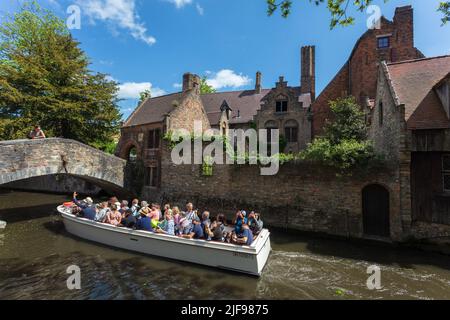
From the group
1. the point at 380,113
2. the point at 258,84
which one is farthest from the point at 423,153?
the point at 258,84

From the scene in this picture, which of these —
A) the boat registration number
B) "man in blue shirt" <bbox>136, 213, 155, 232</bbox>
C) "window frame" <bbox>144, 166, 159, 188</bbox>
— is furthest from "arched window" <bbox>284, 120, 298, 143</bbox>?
the boat registration number

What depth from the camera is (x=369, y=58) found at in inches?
685

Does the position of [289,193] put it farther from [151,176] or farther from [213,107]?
[213,107]

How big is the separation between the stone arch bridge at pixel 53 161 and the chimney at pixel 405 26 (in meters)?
19.8

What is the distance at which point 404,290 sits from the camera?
19.5 ft

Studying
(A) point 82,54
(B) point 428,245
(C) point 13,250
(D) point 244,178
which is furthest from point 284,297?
(A) point 82,54

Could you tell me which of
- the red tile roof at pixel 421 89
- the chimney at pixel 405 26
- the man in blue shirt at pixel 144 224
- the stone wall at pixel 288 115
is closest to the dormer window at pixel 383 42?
the chimney at pixel 405 26

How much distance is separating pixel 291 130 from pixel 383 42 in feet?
28.0

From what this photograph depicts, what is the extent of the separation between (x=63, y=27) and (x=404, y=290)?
2961 cm

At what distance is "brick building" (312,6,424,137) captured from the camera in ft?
54.0

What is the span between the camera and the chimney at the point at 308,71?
70.8ft

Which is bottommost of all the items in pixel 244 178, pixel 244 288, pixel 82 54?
pixel 244 288
